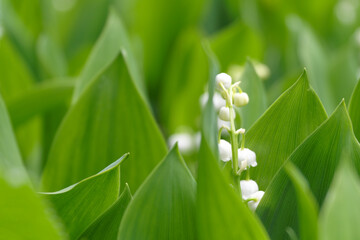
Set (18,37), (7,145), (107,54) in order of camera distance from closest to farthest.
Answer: (7,145) < (107,54) < (18,37)

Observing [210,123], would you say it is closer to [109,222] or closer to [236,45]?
[109,222]

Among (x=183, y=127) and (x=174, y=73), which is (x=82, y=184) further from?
(x=174, y=73)

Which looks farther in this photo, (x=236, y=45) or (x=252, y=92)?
(x=236, y=45)

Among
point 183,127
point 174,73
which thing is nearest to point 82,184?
point 183,127

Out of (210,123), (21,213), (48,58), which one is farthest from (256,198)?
(48,58)

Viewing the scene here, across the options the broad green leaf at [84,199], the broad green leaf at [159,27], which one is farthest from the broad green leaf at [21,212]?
the broad green leaf at [159,27]
